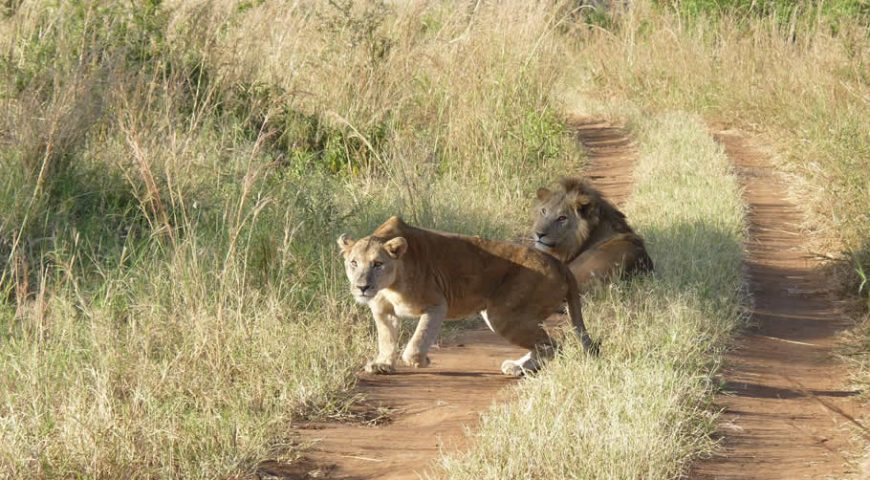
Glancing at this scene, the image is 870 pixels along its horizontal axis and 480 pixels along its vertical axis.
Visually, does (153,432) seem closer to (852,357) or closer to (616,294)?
(616,294)

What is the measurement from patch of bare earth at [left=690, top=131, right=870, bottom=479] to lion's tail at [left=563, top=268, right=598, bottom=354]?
0.70 m

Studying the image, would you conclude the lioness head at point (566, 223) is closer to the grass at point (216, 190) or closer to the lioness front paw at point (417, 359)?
the grass at point (216, 190)

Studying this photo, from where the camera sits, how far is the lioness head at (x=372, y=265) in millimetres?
6328

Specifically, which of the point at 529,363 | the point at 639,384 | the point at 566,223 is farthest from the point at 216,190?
the point at 639,384

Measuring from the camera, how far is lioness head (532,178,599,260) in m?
8.78

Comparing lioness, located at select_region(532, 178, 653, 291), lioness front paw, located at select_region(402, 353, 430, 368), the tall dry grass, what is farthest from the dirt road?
lioness, located at select_region(532, 178, 653, 291)

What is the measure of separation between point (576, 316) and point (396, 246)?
104cm

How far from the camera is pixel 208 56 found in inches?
456

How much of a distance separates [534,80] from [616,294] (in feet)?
19.8

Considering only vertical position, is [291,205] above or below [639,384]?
below

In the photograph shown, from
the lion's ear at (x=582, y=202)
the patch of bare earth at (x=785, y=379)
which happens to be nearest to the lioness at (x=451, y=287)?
the patch of bare earth at (x=785, y=379)

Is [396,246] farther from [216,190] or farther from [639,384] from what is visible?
[216,190]

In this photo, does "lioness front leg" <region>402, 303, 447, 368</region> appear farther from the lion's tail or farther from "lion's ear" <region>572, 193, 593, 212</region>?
"lion's ear" <region>572, 193, 593, 212</region>

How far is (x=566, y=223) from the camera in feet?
28.9
